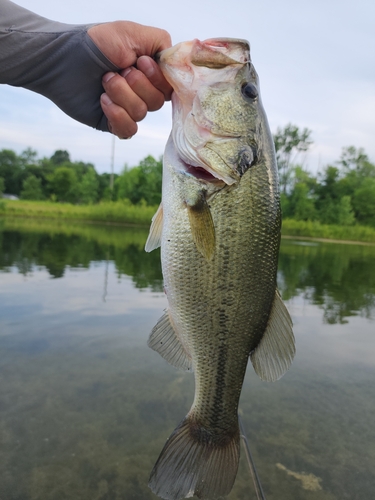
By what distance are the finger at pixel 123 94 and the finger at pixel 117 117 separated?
20 mm

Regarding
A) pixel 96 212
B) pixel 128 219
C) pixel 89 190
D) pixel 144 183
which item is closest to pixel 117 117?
pixel 128 219

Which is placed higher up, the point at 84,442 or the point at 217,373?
the point at 217,373

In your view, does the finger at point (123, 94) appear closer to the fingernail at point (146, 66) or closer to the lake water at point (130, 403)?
the fingernail at point (146, 66)

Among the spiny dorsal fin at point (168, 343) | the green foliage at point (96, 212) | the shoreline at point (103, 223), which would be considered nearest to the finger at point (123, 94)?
the spiny dorsal fin at point (168, 343)

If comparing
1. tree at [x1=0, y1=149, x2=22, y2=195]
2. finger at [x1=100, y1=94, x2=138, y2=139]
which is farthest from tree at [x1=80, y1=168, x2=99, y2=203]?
finger at [x1=100, y1=94, x2=138, y2=139]

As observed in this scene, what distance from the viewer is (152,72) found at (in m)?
1.76

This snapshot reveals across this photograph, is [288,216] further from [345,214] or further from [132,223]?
[132,223]

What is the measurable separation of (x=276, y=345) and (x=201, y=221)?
0.70 meters

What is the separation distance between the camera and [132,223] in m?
34.9

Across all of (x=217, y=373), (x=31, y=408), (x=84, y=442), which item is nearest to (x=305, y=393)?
(x=84, y=442)

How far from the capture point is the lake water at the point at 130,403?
3469 millimetres

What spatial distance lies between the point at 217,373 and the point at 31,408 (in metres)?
3.32

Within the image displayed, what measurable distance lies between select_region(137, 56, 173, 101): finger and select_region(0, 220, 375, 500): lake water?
318 centimetres

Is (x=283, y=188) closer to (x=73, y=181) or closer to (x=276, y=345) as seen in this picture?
(x=73, y=181)
